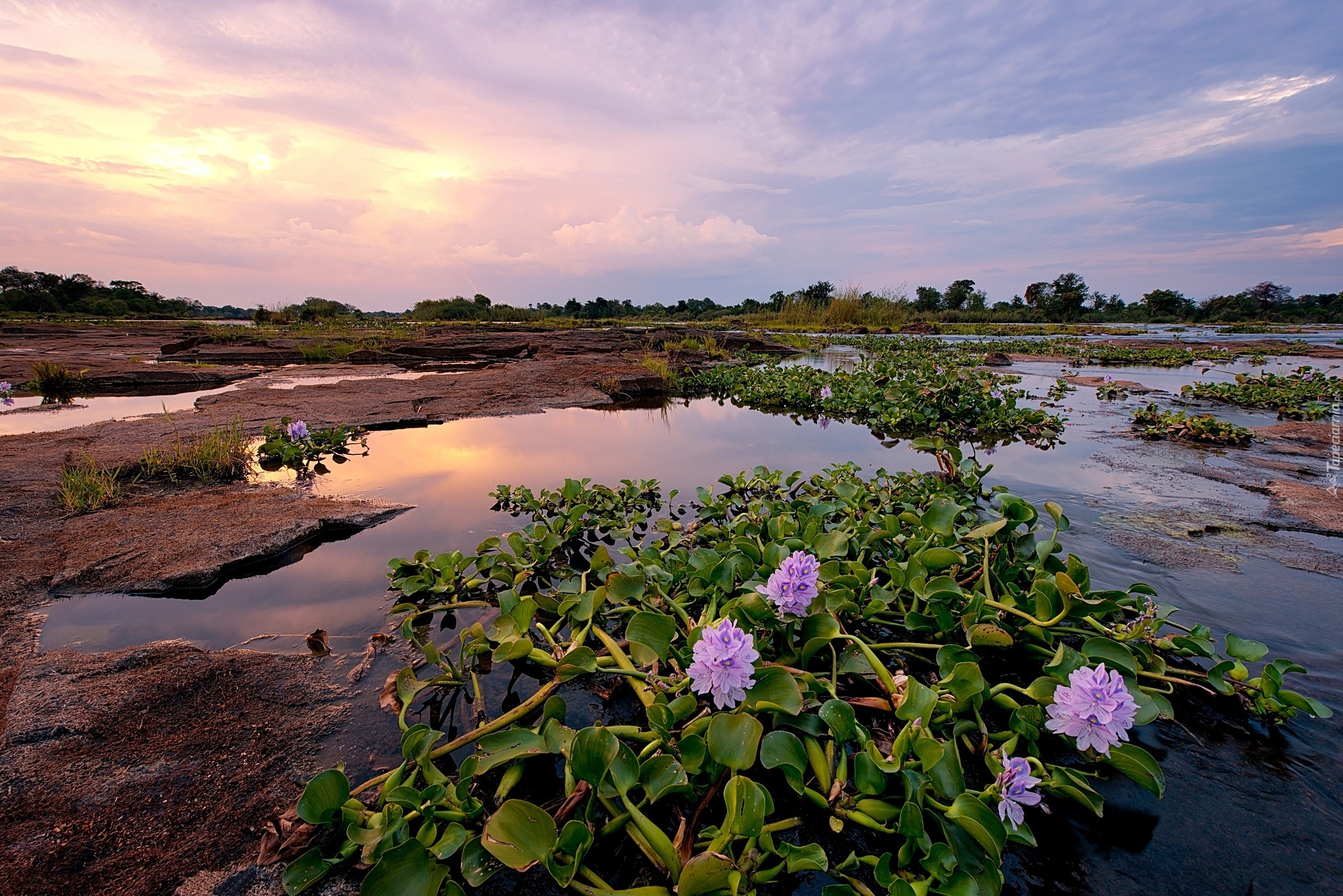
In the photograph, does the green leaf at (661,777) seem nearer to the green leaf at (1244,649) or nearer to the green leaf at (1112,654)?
the green leaf at (1112,654)

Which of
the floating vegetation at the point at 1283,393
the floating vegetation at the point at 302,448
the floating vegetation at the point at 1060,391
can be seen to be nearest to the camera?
the floating vegetation at the point at 302,448

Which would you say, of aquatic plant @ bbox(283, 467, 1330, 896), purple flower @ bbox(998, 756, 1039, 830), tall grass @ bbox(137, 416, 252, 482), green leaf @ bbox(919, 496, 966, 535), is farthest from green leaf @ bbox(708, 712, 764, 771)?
tall grass @ bbox(137, 416, 252, 482)

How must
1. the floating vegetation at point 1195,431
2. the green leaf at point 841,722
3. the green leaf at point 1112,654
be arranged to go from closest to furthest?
the green leaf at point 841,722 < the green leaf at point 1112,654 < the floating vegetation at point 1195,431

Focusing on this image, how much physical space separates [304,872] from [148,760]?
654 mm

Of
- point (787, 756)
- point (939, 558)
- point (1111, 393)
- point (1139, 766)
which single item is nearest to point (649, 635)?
point (787, 756)

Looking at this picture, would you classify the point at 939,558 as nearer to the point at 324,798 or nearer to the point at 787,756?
the point at 787,756

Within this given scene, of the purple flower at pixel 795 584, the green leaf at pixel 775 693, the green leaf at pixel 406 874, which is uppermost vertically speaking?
the purple flower at pixel 795 584

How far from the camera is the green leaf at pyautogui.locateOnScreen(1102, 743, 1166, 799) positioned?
118cm

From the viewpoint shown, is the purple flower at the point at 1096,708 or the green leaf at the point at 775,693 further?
the green leaf at the point at 775,693

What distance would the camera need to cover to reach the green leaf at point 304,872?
1.01 m

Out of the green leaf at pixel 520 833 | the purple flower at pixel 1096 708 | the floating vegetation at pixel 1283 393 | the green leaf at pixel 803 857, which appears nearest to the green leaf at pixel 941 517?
the purple flower at pixel 1096 708

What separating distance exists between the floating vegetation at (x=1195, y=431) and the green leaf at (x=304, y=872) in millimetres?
6590

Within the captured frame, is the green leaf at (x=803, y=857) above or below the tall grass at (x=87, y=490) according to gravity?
below

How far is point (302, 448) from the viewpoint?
420cm
